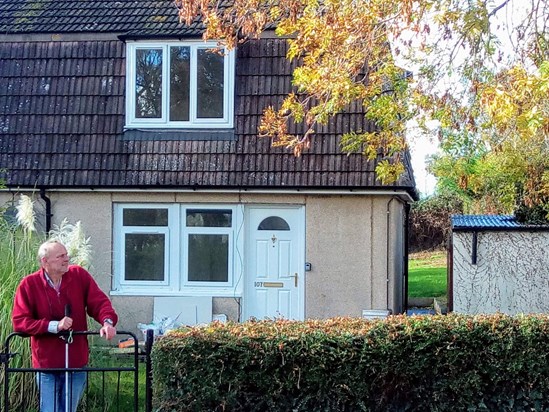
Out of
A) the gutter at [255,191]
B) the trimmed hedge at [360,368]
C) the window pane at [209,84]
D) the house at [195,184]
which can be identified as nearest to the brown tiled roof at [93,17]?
the house at [195,184]

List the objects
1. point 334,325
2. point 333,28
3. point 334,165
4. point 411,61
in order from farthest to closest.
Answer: point 334,165 < point 411,61 < point 333,28 < point 334,325

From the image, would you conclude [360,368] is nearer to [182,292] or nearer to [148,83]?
[182,292]

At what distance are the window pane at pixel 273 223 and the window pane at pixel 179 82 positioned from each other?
2.20 meters

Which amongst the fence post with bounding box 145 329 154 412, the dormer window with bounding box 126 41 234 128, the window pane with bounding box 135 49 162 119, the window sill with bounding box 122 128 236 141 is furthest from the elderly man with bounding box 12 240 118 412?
the window pane with bounding box 135 49 162 119

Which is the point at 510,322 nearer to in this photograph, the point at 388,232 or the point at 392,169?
the point at 392,169

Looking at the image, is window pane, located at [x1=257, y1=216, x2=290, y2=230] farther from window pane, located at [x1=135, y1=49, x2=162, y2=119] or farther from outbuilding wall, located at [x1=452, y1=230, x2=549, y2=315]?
outbuilding wall, located at [x1=452, y1=230, x2=549, y2=315]

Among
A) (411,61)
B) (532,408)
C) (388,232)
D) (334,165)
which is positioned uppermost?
(411,61)

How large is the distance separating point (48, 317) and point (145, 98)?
8.05 meters

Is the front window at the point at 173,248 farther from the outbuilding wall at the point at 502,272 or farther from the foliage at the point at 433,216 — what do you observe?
the foliage at the point at 433,216

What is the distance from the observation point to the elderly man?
696 cm

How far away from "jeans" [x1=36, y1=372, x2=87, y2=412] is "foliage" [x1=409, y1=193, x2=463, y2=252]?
23.7 meters

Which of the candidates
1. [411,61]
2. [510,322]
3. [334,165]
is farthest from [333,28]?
[510,322]

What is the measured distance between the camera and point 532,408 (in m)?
7.12

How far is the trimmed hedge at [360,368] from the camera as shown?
22.8 feet
